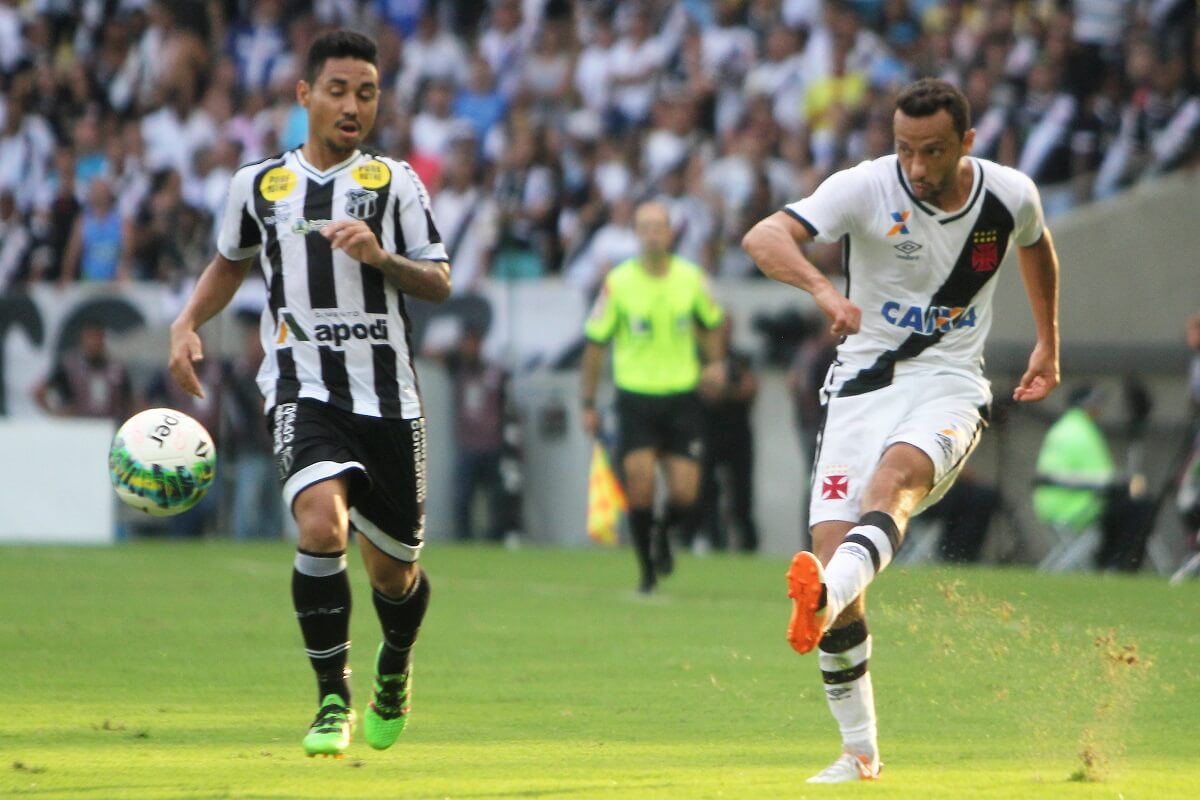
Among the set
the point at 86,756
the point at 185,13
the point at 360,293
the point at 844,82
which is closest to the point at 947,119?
the point at 360,293

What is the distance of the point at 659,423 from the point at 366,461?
7436mm

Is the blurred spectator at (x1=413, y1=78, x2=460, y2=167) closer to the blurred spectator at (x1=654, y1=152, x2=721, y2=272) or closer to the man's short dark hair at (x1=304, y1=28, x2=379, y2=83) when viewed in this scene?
the blurred spectator at (x1=654, y1=152, x2=721, y2=272)

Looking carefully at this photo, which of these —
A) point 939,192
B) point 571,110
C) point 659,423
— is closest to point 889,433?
point 939,192

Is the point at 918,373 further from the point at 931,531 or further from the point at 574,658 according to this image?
the point at 931,531

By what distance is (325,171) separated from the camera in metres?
7.13

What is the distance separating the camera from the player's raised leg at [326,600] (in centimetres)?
675

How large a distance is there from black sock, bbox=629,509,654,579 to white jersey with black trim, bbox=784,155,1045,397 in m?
7.19

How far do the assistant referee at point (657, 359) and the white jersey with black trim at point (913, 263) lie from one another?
730 centimetres

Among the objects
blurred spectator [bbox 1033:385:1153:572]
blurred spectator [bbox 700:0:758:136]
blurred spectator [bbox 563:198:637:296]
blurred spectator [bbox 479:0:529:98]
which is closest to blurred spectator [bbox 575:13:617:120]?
blurred spectator [bbox 479:0:529:98]

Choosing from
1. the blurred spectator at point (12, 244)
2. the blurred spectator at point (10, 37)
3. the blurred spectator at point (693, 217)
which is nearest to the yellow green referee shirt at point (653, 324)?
the blurred spectator at point (693, 217)

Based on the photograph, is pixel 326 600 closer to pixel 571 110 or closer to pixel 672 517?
pixel 672 517

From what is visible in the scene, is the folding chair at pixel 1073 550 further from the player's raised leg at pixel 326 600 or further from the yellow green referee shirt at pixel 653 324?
the player's raised leg at pixel 326 600

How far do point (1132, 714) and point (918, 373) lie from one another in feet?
7.21

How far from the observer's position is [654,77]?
859 inches
